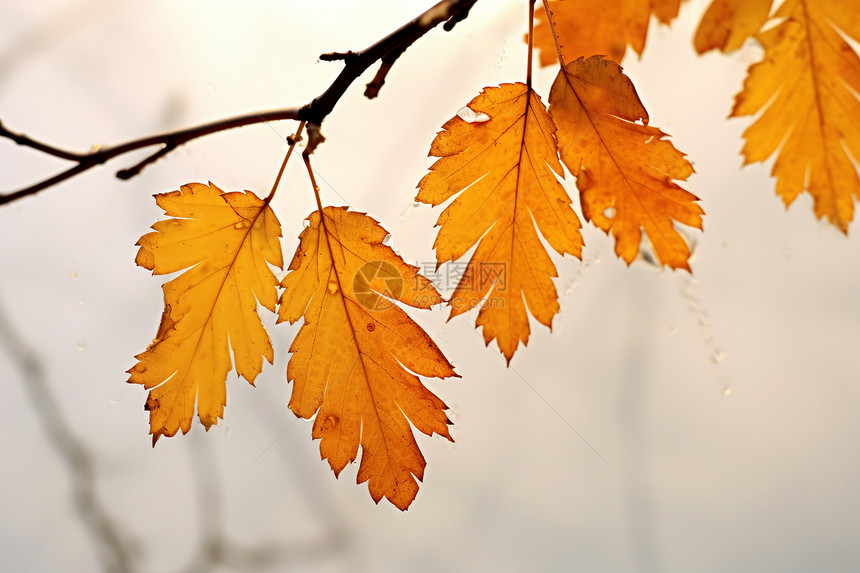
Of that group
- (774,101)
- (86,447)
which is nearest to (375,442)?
(774,101)

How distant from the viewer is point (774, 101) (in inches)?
15.1

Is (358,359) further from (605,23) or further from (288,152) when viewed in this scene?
(605,23)

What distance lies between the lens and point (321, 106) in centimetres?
35

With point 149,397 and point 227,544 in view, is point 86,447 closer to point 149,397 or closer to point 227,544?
point 227,544

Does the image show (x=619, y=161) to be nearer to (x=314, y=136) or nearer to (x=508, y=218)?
(x=508, y=218)

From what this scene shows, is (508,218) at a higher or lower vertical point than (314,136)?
lower

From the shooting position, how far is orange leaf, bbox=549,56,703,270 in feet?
1.19

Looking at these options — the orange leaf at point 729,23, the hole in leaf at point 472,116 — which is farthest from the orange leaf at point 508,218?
the orange leaf at point 729,23

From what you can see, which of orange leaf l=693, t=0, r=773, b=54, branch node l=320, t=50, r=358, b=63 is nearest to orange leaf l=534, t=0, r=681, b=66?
orange leaf l=693, t=0, r=773, b=54

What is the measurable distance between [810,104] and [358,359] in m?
0.36

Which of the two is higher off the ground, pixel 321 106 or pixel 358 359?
pixel 321 106

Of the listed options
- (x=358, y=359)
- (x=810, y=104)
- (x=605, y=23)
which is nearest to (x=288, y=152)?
(x=358, y=359)

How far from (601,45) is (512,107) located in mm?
112

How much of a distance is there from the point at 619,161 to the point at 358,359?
234mm
